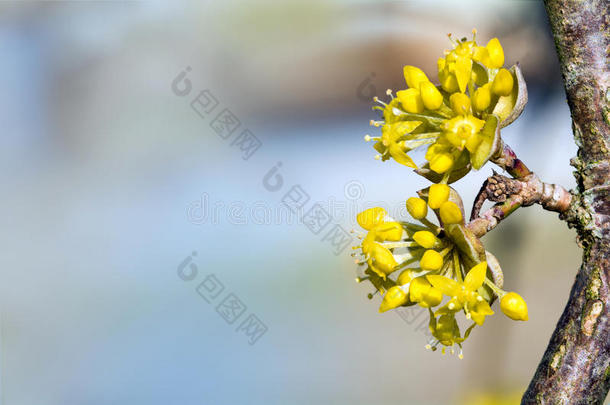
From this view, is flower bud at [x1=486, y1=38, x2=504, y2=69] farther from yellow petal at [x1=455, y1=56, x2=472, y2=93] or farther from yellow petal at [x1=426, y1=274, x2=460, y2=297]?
yellow petal at [x1=426, y1=274, x2=460, y2=297]

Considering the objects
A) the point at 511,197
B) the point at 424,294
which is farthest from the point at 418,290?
the point at 511,197

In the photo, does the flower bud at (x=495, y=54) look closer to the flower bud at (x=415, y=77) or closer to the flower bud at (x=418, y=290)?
the flower bud at (x=415, y=77)

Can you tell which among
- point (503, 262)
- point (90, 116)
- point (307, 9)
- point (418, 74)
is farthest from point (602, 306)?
point (90, 116)

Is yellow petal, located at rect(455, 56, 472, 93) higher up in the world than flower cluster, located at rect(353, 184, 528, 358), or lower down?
higher up

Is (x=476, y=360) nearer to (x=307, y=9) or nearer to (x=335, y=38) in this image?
(x=335, y=38)

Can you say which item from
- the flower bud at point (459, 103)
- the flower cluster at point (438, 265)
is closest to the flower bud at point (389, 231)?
the flower cluster at point (438, 265)

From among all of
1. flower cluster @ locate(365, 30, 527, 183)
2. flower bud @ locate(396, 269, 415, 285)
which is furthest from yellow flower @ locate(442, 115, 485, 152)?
flower bud @ locate(396, 269, 415, 285)

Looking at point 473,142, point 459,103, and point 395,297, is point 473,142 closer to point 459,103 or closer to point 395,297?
point 459,103

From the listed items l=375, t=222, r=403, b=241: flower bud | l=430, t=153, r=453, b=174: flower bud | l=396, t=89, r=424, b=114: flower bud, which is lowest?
l=375, t=222, r=403, b=241: flower bud
